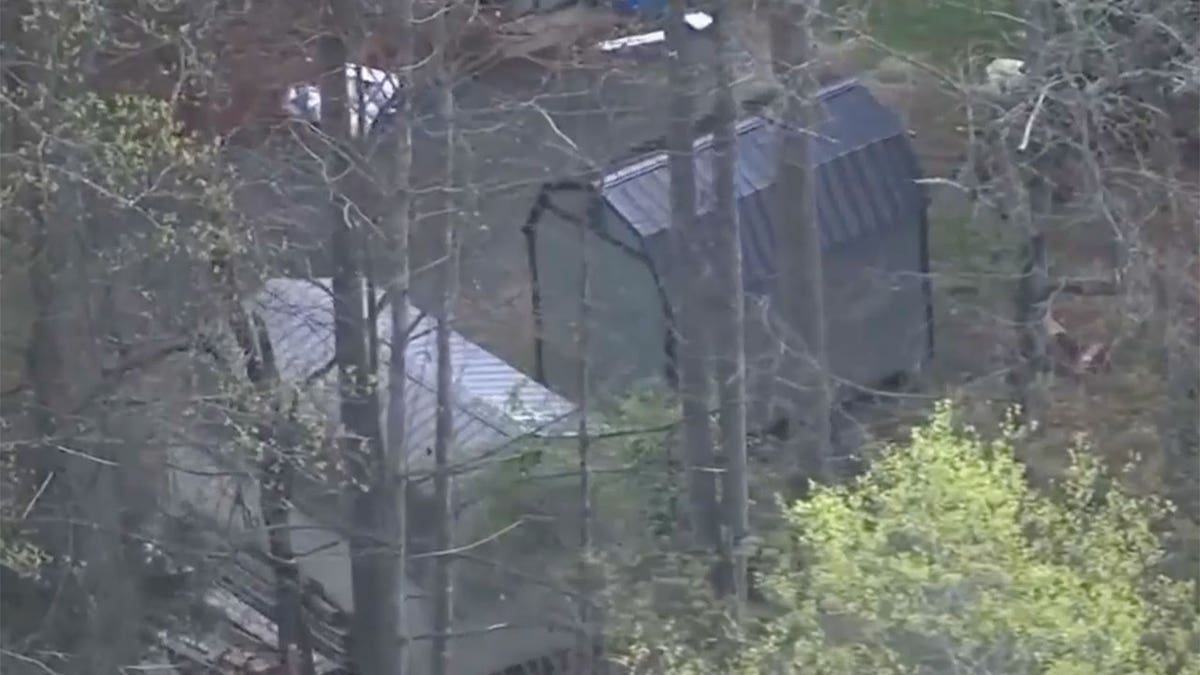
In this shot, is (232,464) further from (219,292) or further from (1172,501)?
(1172,501)

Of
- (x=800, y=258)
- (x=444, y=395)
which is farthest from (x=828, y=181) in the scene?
(x=444, y=395)

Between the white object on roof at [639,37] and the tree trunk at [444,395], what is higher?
the white object on roof at [639,37]

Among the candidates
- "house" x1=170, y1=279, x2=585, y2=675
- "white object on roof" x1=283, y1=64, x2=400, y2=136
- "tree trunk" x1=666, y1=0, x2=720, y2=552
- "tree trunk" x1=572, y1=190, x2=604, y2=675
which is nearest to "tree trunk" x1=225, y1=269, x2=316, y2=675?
"house" x1=170, y1=279, x2=585, y2=675

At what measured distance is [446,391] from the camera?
10.0m

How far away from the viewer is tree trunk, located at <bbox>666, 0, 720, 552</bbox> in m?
9.96

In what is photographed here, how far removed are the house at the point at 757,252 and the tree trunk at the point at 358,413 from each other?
1.10 meters

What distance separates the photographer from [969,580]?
632 cm

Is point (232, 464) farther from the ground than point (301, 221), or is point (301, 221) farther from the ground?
point (301, 221)

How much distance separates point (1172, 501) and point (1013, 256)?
2.88 metres

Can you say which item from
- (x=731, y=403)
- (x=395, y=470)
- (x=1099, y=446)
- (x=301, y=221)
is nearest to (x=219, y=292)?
(x=301, y=221)

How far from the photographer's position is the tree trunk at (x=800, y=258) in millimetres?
10016

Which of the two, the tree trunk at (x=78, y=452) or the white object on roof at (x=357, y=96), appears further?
the white object on roof at (x=357, y=96)

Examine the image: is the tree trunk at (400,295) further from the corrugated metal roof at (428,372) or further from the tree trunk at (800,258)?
the tree trunk at (800,258)

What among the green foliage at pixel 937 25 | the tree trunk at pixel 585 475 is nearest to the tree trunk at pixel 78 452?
the tree trunk at pixel 585 475
